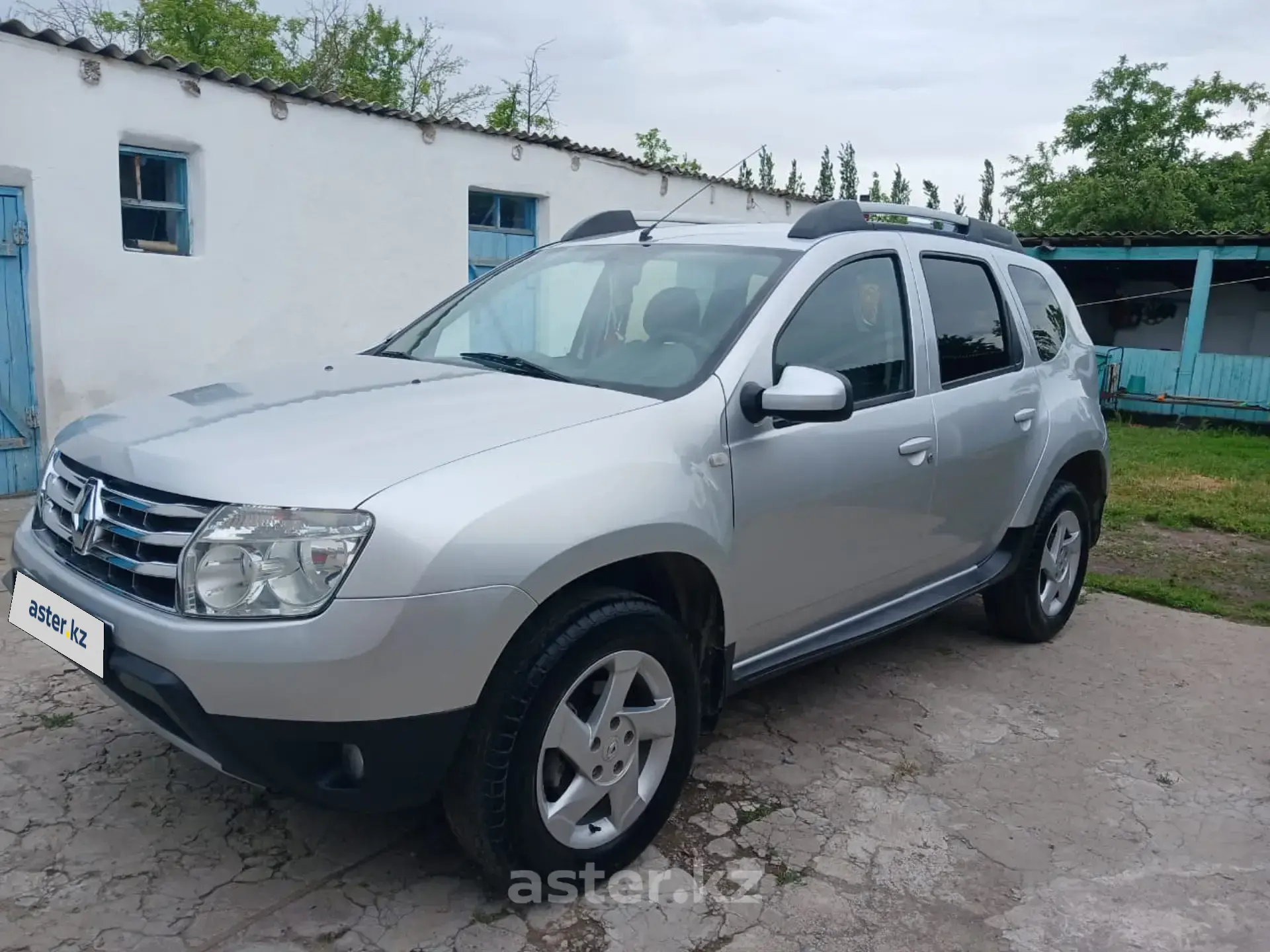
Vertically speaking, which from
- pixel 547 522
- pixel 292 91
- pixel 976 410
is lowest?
pixel 547 522

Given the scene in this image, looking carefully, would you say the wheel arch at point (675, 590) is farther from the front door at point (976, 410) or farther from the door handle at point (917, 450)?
the front door at point (976, 410)

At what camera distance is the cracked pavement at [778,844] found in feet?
8.05

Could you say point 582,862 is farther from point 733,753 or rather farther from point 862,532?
point 862,532

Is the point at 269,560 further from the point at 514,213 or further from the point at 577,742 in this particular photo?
the point at 514,213

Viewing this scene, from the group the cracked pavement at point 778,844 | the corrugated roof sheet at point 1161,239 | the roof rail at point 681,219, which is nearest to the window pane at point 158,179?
the cracked pavement at point 778,844

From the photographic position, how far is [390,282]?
9.53 m

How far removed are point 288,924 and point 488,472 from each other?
118 centimetres

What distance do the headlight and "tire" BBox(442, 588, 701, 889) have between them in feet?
1.44

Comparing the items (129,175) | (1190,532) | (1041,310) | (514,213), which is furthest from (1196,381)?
(129,175)

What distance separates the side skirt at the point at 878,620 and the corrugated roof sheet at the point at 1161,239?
11.3m

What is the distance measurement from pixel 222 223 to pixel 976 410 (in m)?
6.58

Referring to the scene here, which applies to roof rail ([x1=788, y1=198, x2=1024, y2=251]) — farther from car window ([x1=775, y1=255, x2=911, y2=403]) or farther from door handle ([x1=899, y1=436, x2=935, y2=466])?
door handle ([x1=899, y1=436, x2=935, y2=466])

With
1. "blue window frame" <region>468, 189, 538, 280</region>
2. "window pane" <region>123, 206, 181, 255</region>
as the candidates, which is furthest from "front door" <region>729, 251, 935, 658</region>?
"blue window frame" <region>468, 189, 538, 280</region>

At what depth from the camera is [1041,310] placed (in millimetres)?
4551
